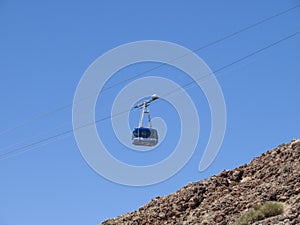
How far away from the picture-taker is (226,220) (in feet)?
130

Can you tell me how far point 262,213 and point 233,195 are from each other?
5.21 m

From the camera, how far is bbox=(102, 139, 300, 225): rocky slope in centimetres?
3969

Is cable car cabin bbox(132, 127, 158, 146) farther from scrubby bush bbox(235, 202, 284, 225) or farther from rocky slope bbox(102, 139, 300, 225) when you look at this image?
scrubby bush bbox(235, 202, 284, 225)

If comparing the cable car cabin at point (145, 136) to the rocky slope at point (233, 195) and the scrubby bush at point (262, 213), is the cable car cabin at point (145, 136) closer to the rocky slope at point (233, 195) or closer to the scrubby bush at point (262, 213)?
the rocky slope at point (233, 195)

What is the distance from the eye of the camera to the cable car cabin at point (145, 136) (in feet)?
176

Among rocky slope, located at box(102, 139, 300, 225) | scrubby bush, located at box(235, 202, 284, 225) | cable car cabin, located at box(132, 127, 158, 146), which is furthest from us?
cable car cabin, located at box(132, 127, 158, 146)

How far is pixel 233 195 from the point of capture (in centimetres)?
4278

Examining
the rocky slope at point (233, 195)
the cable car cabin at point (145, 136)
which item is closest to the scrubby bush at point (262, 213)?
the rocky slope at point (233, 195)

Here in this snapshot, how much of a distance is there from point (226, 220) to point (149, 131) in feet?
49.7

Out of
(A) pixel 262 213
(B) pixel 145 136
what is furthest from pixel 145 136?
(A) pixel 262 213

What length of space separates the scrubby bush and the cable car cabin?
15.9 m

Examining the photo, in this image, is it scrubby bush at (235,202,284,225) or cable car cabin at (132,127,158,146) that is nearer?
scrubby bush at (235,202,284,225)

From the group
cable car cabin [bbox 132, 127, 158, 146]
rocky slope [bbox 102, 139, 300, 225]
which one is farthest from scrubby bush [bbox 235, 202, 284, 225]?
cable car cabin [bbox 132, 127, 158, 146]

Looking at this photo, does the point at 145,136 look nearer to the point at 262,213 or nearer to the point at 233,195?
the point at 233,195
